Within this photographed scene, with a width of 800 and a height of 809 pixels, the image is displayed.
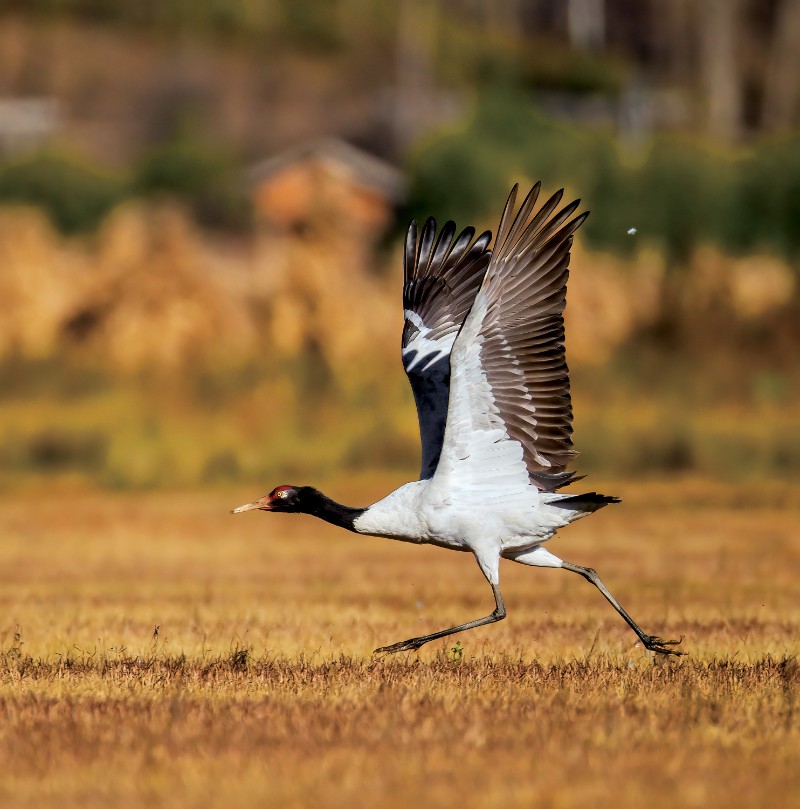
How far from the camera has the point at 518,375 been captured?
8977mm

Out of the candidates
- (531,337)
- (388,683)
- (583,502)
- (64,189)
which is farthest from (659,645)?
(64,189)

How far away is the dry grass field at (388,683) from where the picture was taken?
5773mm

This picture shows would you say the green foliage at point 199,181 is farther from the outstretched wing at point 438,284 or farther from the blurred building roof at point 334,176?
the outstretched wing at point 438,284

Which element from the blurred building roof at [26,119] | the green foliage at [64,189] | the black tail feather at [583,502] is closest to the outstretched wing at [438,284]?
the black tail feather at [583,502]

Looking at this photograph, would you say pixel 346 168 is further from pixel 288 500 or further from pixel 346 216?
pixel 288 500

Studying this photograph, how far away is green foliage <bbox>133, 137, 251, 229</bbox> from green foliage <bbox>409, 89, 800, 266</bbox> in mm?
6397

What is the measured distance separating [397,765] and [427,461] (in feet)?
11.9

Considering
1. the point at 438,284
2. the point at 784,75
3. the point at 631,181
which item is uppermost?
the point at 784,75

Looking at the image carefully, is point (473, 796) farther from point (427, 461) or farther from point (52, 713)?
point (427, 461)

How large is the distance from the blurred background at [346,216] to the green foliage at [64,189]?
83 millimetres

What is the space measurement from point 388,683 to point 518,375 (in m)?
1.96

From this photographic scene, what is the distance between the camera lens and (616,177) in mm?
38750

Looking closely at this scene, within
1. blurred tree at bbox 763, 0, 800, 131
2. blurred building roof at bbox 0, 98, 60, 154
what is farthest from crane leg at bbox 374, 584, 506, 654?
blurred tree at bbox 763, 0, 800, 131

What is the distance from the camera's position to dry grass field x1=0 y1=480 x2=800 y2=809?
18.9 ft
